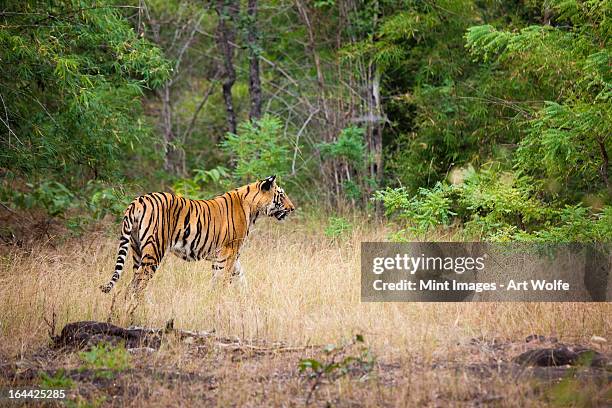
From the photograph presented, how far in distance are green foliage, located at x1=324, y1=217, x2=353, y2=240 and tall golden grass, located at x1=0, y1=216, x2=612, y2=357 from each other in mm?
1043

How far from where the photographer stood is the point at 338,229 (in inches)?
486

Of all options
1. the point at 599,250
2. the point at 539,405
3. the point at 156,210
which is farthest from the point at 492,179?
the point at 539,405

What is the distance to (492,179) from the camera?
10.7 m

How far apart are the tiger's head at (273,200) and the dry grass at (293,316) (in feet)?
1.87

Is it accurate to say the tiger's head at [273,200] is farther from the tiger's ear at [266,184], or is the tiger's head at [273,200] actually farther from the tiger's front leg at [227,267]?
the tiger's front leg at [227,267]

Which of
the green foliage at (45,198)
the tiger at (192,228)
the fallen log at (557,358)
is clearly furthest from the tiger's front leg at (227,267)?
the fallen log at (557,358)

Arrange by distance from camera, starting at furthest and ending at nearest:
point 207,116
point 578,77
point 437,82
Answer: point 207,116
point 437,82
point 578,77

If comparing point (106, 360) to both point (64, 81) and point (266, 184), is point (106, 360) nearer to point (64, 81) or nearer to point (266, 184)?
point (266, 184)

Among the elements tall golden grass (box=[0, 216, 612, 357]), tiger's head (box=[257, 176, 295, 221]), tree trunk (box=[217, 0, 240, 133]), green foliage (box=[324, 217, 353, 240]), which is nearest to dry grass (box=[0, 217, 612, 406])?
tall golden grass (box=[0, 216, 612, 357])

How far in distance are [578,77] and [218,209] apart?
4.45 metres

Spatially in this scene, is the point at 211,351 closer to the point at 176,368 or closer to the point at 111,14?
the point at 176,368

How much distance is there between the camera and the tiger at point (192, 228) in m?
9.41

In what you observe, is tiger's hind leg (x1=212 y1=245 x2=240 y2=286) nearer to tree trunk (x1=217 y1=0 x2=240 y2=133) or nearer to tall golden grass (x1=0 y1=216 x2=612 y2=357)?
tall golden grass (x1=0 y1=216 x2=612 y2=357)

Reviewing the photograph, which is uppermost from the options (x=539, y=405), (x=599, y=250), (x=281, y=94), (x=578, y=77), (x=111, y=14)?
(x=281, y=94)
